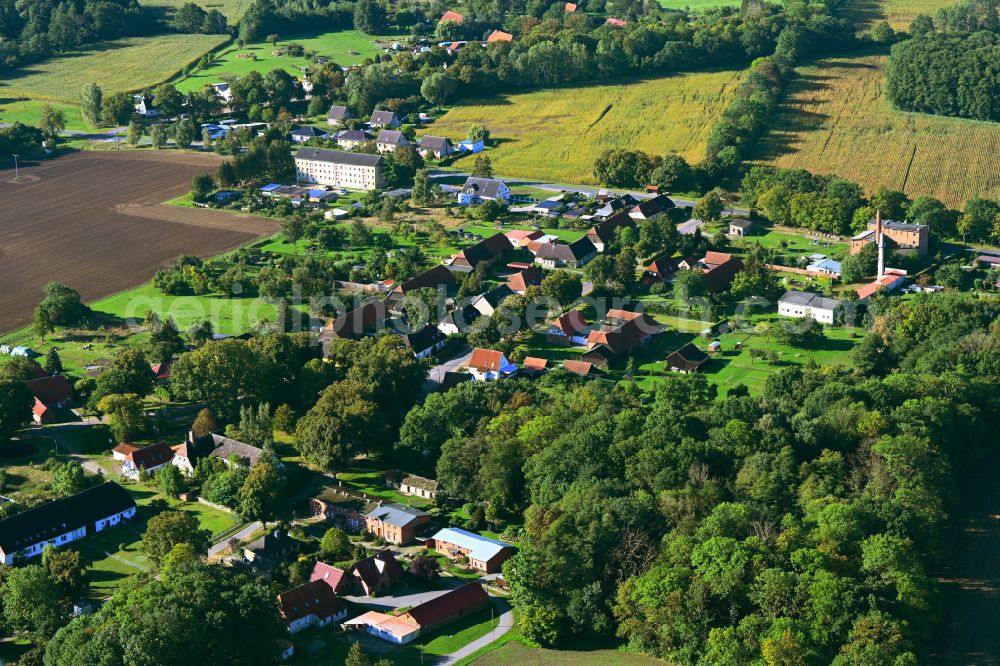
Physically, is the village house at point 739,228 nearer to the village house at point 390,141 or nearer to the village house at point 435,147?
the village house at point 435,147

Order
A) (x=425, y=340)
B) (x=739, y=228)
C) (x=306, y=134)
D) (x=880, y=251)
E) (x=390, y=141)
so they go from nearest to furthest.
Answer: (x=425, y=340) < (x=880, y=251) < (x=739, y=228) < (x=390, y=141) < (x=306, y=134)

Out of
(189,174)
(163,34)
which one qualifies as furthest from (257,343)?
(163,34)

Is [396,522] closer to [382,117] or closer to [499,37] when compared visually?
[382,117]

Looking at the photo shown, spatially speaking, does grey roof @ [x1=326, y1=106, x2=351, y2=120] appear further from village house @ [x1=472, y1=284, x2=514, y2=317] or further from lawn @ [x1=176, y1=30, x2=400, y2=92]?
village house @ [x1=472, y1=284, x2=514, y2=317]

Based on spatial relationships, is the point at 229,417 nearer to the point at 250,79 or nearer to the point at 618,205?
the point at 618,205

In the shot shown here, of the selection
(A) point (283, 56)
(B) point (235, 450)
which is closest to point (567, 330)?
(B) point (235, 450)

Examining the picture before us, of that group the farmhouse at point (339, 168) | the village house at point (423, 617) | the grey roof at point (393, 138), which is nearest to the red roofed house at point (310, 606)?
the village house at point (423, 617)
